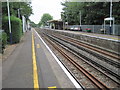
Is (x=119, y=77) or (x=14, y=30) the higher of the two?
(x=14, y=30)

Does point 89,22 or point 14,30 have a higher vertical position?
point 89,22

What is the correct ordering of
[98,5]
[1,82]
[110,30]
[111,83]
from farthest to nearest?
[98,5] → [110,30] → [111,83] → [1,82]

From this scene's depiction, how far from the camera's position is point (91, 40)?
57.6 ft

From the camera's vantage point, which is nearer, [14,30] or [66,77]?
[66,77]

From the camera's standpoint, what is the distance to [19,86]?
494 centimetres

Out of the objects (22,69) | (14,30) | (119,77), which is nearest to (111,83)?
(119,77)

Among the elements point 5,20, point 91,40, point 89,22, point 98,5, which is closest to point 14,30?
point 5,20

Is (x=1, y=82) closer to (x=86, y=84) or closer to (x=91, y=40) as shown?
(x=86, y=84)

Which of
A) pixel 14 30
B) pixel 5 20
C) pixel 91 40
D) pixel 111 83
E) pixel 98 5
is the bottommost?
pixel 111 83

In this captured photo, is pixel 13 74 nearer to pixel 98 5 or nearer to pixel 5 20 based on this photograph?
pixel 5 20

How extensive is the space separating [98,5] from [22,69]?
32819 millimetres

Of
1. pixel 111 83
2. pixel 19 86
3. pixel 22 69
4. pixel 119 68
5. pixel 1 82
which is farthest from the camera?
pixel 119 68

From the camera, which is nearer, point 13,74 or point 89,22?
point 13,74

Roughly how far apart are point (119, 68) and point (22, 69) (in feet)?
18.5
